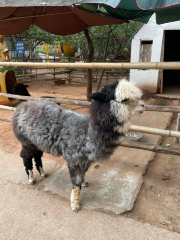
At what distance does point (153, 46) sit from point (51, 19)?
441 cm

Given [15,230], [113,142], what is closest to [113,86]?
[113,142]

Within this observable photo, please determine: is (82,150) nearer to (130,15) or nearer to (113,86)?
(113,86)

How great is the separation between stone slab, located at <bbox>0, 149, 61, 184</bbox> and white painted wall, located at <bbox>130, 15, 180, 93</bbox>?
19.6 ft

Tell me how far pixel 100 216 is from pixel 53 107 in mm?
1292

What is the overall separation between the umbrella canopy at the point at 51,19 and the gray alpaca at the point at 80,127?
11.1ft

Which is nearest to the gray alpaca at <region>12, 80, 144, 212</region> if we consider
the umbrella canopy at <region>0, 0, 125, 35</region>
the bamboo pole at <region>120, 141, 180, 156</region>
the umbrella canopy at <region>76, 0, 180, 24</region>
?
the bamboo pole at <region>120, 141, 180, 156</region>

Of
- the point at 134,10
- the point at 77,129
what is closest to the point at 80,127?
the point at 77,129

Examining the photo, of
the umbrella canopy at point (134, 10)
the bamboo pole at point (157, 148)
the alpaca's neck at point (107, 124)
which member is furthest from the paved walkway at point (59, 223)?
the umbrella canopy at point (134, 10)

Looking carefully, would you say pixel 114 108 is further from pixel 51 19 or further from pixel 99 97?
pixel 51 19

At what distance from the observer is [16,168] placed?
10.00 feet

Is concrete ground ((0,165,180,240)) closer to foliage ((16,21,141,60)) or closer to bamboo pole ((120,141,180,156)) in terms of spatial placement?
bamboo pole ((120,141,180,156))

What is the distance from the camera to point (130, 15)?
3.77m

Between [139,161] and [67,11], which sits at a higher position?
[67,11]

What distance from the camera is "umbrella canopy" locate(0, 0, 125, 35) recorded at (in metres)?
4.75
